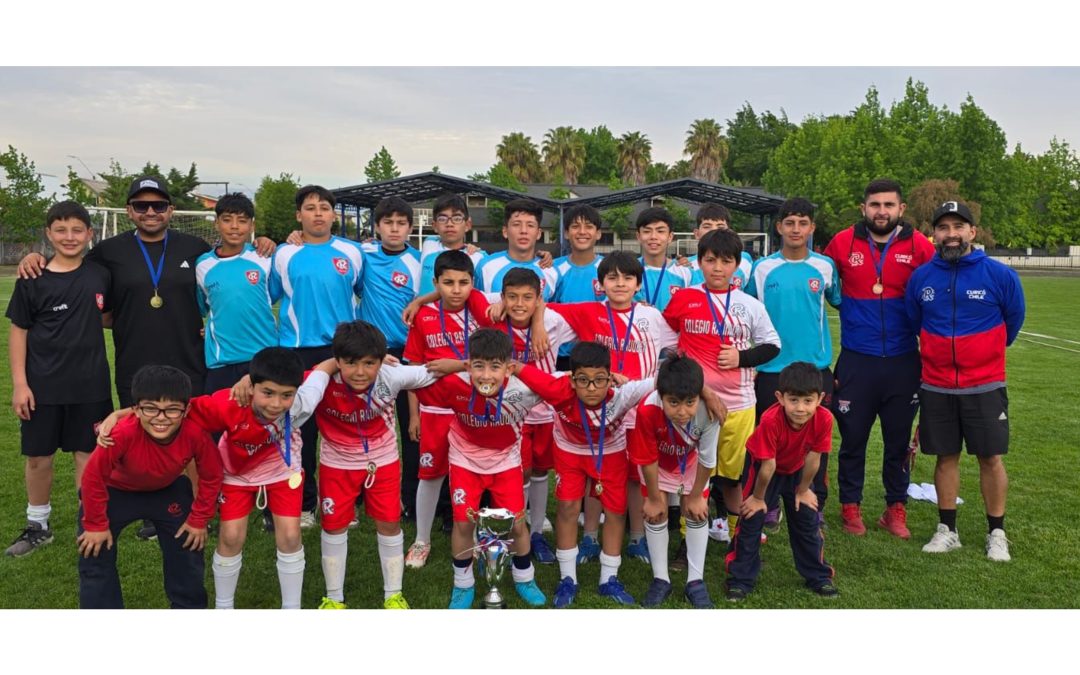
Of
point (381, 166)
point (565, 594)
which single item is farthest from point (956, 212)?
point (381, 166)

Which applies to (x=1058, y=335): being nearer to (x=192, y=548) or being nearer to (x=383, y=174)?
(x=192, y=548)

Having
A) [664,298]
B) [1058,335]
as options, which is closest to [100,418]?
[664,298]

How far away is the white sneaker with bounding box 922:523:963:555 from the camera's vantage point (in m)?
4.82

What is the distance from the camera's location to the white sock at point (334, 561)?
3828 millimetres

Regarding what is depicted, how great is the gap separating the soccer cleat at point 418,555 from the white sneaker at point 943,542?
3239mm

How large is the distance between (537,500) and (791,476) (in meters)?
1.63

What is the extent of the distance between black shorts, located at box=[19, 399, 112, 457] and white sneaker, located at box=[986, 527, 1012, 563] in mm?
5768

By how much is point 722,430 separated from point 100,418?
4.01 meters

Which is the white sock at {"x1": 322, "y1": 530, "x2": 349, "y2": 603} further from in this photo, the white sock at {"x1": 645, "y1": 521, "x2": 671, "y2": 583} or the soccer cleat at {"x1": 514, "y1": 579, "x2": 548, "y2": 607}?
the white sock at {"x1": 645, "y1": 521, "x2": 671, "y2": 583}

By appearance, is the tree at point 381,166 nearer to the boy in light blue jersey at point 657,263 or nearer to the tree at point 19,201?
the tree at point 19,201

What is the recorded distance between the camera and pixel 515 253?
507 cm

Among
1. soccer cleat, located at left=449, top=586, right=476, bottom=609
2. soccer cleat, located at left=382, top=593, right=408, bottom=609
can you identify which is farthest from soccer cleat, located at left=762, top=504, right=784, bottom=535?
soccer cleat, located at left=382, top=593, right=408, bottom=609

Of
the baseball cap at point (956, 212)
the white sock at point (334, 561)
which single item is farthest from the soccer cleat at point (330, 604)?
the baseball cap at point (956, 212)

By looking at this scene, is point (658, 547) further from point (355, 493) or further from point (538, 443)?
point (355, 493)
